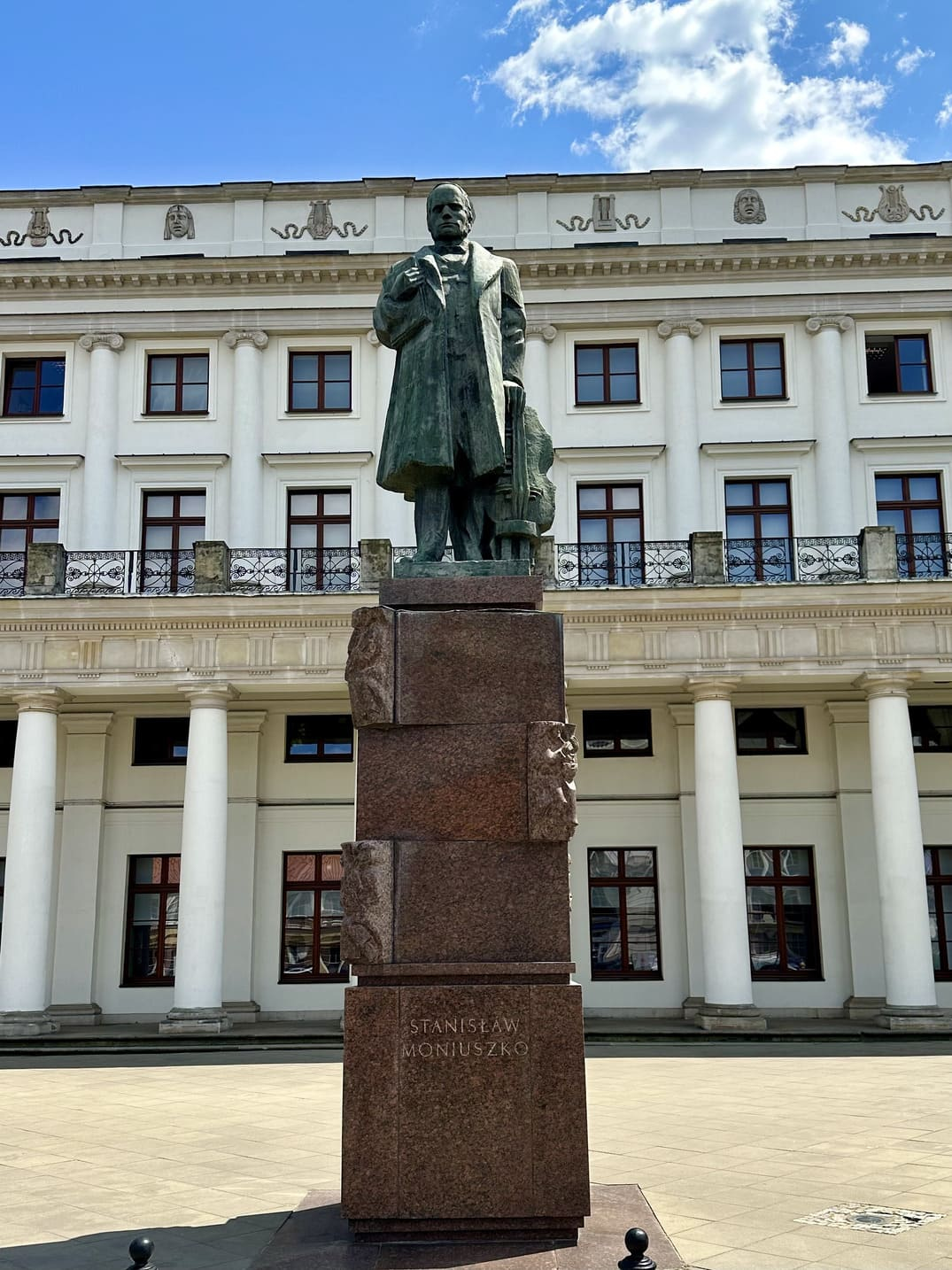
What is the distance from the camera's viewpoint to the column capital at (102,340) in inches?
1146

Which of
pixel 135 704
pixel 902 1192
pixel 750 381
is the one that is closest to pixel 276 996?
pixel 135 704

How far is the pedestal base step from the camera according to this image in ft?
20.9

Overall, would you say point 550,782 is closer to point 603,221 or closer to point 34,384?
point 603,221

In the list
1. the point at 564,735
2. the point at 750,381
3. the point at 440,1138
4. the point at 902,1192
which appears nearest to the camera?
the point at 440,1138

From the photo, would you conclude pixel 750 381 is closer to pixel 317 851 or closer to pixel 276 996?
pixel 317 851

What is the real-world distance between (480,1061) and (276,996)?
20.9 meters

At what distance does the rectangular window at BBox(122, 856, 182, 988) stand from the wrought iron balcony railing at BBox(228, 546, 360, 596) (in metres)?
6.43

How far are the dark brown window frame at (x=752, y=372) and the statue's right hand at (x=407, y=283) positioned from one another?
21354 millimetres

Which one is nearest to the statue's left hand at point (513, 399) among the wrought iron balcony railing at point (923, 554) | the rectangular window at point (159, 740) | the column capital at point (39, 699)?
the column capital at point (39, 699)

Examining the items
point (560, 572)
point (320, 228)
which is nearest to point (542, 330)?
point (320, 228)

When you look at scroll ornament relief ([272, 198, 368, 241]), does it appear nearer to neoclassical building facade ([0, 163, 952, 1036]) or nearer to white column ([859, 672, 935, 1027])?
neoclassical building facade ([0, 163, 952, 1036])

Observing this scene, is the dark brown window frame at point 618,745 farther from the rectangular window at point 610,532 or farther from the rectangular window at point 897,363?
the rectangular window at point 897,363

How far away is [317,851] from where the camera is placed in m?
27.4

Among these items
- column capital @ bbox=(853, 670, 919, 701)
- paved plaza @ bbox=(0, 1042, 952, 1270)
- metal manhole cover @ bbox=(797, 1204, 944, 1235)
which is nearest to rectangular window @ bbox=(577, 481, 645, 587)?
column capital @ bbox=(853, 670, 919, 701)
